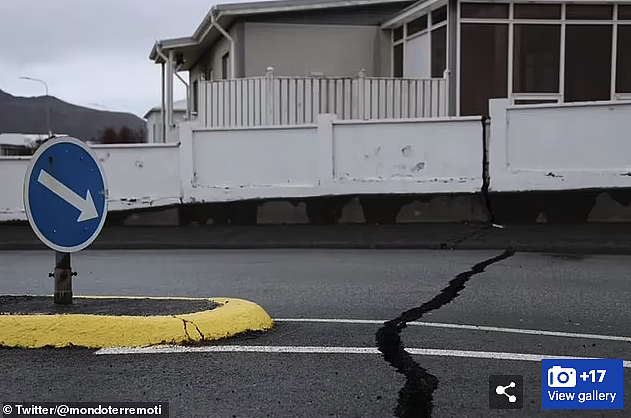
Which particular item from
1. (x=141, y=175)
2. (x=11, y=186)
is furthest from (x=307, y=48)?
(x=11, y=186)

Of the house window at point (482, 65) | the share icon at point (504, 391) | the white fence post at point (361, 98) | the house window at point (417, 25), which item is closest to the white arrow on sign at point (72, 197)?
the share icon at point (504, 391)

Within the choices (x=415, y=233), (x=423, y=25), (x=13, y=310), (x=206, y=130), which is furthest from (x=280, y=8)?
(x=13, y=310)

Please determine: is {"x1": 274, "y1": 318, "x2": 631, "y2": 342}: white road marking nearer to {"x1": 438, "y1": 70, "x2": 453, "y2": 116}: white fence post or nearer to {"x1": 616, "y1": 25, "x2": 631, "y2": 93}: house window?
{"x1": 438, "y1": 70, "x2": 453, "y2": 116}: white fence post

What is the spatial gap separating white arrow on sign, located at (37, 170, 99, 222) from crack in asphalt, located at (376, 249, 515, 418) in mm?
2412

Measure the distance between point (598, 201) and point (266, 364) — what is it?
34.0 feet

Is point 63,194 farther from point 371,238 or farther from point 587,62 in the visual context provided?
point 587,62

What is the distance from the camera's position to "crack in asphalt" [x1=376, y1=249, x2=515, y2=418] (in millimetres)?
4230

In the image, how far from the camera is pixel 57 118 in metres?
127

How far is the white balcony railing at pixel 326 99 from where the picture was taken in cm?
1703

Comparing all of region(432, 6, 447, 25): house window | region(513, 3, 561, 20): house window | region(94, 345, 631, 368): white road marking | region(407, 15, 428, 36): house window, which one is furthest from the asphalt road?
region(407, 15, 428, 36): house window

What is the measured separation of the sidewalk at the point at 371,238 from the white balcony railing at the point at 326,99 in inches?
133

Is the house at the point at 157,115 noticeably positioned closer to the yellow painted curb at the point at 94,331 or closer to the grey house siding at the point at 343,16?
the grey house siding at the point at 343,16

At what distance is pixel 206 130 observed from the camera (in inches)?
602

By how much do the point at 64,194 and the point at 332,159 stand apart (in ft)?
31.3
